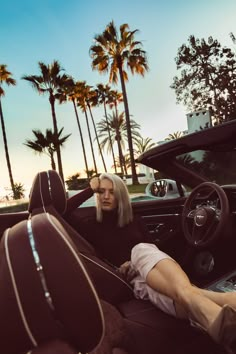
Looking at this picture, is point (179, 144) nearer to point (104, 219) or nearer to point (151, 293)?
point (104, 219)

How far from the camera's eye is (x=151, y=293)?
2.17 meters

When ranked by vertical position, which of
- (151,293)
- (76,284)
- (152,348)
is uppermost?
(76,284)

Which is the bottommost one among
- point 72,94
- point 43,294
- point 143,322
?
point 143,322

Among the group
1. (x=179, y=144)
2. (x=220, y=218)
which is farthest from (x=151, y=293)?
(x=179, y=144)

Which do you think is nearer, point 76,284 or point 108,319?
point 76,284

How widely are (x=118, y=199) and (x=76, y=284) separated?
104 inches

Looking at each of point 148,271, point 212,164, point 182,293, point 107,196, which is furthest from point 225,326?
point 107,196

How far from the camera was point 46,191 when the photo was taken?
2.85 metres

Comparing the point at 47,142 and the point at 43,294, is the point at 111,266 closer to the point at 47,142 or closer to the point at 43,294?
the point at 43,294

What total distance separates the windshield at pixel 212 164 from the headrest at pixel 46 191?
3.52 ft

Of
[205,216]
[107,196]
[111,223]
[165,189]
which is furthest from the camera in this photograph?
[165,189]

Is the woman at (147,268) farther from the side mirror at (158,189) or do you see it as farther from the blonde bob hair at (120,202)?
the side mirror at (158,189)

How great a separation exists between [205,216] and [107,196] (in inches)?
36.7

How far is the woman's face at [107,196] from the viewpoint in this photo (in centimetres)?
335
